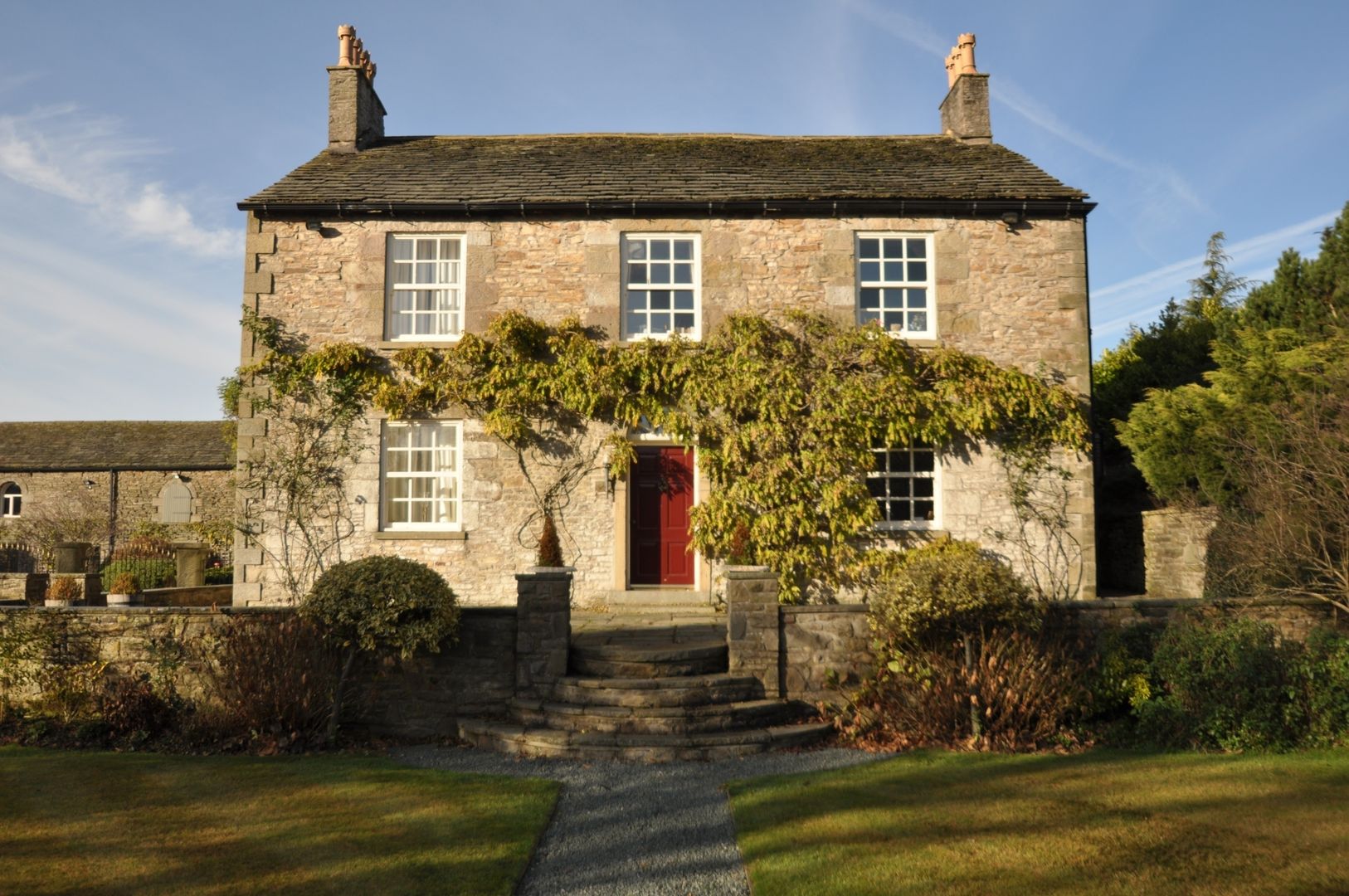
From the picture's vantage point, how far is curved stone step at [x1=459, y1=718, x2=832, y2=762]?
25.9 ft

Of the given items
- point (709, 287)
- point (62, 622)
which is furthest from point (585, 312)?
point (62, 622)

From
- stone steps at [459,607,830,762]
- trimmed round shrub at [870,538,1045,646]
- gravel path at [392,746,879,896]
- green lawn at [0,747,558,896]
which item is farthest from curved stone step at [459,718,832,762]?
trimmed round shrub at [870,538,1045,646]

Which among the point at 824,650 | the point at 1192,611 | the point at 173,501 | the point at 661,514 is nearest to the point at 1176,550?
the point at 1192,611

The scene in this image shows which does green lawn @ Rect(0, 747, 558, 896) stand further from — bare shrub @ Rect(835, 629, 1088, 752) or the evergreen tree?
the evergreen tree

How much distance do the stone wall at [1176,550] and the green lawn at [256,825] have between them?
9659 mm

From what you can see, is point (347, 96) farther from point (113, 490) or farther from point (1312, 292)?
point (113, 490)

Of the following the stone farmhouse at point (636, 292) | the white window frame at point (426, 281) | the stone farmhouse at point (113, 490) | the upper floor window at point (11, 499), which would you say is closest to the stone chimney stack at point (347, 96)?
the stone farmhouse at point (636, 292)

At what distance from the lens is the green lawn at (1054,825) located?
5.14 metres

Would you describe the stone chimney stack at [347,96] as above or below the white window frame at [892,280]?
above

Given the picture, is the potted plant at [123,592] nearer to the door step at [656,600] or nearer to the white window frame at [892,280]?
the door step at [656,600]

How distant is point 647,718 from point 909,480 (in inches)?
255

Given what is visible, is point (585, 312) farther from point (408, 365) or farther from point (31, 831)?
point (31, 831)

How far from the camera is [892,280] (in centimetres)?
1329

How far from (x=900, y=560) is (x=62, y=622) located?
10.1 metres
